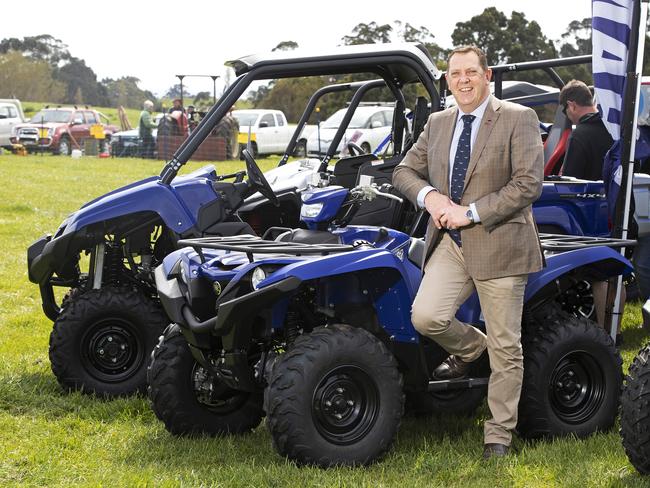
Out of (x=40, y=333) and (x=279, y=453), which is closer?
(x=279, y=453)

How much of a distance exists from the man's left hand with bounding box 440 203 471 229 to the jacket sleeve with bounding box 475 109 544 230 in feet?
0.23

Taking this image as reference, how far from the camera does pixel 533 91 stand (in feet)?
47.0

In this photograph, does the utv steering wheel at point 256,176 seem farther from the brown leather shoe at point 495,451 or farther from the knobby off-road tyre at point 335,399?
the brown leather shoe at point 495,451

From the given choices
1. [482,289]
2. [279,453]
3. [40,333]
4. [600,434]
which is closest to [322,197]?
[482,289]

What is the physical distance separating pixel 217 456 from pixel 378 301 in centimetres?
106

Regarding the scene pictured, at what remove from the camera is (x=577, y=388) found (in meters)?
5.26

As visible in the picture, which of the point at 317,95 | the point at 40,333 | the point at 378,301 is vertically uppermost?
the point at 317,95

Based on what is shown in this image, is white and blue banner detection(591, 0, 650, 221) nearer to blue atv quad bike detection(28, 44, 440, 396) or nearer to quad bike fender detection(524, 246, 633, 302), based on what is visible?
blue atv quad bike detection(28, 44, 440, 396)

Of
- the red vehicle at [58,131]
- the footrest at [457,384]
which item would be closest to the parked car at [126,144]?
the red vehicle at [58,131]

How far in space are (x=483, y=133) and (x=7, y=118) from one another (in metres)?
31.1

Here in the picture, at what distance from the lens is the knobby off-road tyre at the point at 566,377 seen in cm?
505

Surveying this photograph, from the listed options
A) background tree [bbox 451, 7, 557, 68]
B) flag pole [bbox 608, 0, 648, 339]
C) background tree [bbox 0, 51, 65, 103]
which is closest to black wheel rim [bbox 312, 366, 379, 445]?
flag pole [bbox 608, 0, 648, 339]

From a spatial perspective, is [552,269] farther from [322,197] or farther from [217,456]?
[217,456]

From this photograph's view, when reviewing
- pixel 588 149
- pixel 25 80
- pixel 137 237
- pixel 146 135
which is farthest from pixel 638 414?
pixel 25 80
